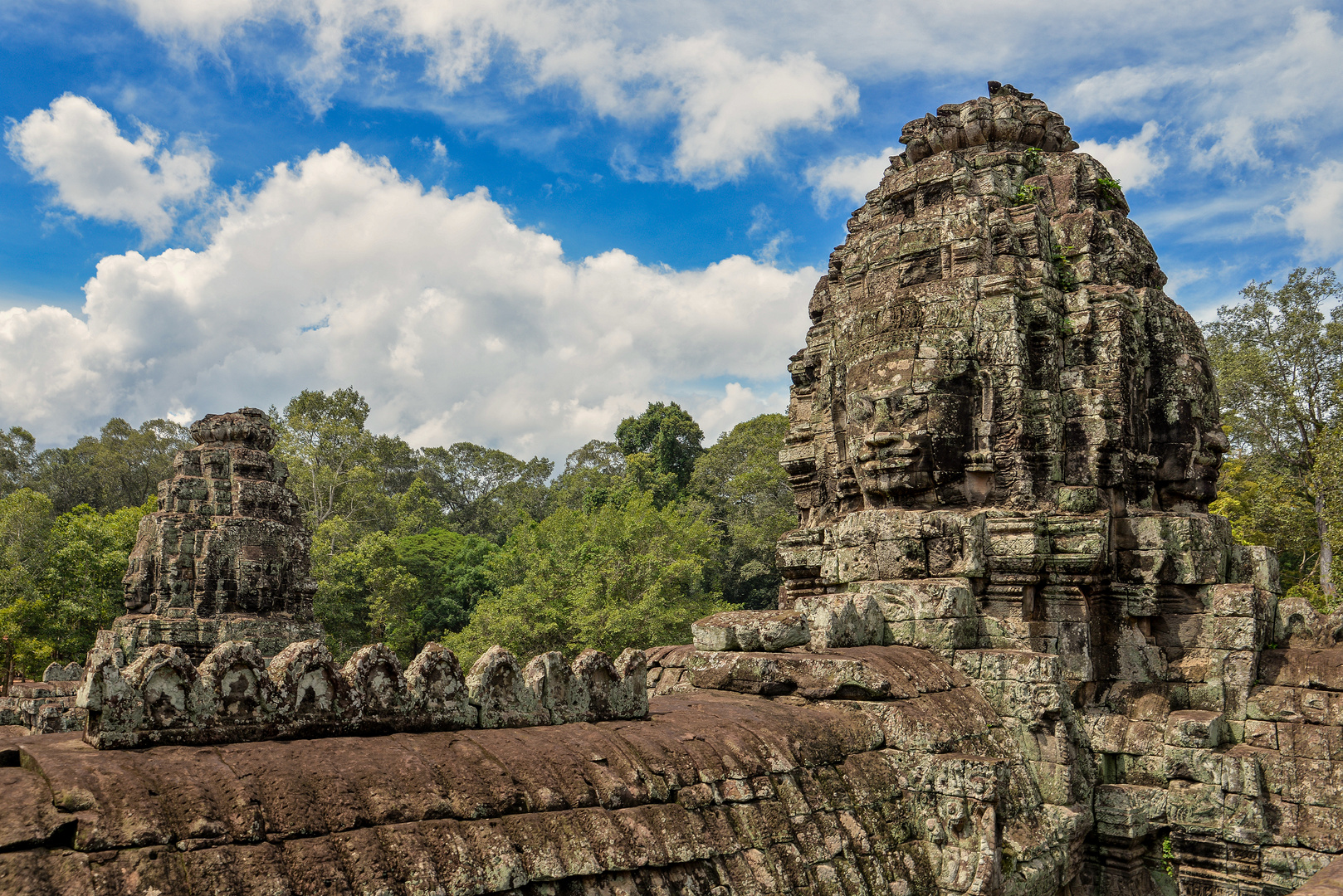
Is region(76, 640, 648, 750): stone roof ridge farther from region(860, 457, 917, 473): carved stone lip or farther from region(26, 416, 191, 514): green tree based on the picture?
region(26, 416, 191, 514): green tree

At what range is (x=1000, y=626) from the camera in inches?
324

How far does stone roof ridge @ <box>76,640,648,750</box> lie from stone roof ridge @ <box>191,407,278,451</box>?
11.5 metres

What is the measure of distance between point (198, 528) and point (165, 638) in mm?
1724

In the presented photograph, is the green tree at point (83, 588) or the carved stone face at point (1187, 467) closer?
the carved stone face at point (1187, 467)

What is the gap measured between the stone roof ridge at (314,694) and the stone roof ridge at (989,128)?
8.19 meters

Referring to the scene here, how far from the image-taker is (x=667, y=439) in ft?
148

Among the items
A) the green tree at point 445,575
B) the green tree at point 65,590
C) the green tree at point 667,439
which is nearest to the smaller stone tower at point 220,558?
the green tree at point 65,590

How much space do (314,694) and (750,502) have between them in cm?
3735

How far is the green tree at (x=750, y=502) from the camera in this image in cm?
3572

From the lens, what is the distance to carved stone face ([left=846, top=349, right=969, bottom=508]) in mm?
8648

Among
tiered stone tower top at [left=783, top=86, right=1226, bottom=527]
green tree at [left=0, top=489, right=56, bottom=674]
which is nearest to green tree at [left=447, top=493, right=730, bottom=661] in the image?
green tree at [left=0, top=489, right=56, bottom=674]

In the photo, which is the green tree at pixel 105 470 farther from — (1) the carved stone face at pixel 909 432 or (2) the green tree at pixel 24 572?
(1) the carved stone face at pixel 909 432

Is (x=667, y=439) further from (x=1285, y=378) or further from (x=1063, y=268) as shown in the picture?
(x=1063, y=268)

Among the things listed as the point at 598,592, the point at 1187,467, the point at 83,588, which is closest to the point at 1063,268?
the point at 1187,467
